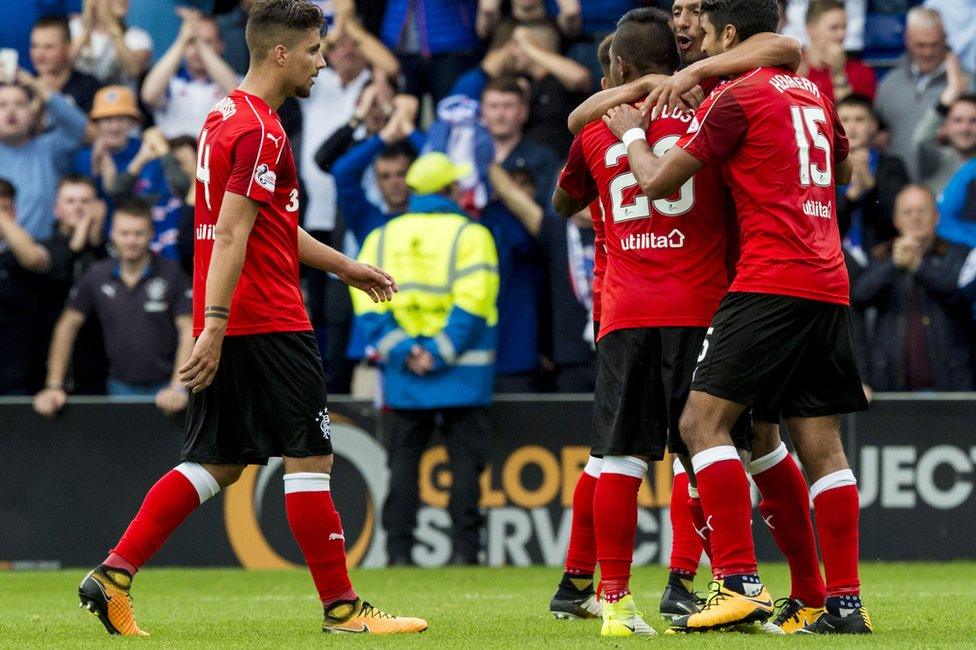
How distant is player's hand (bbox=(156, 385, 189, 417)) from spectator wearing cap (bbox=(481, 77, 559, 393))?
2143mm

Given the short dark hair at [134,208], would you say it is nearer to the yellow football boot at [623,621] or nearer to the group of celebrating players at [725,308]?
the group of celebrating players at [725,308]

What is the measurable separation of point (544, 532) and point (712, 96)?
5538mm

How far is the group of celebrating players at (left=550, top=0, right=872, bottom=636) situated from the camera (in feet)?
20.2

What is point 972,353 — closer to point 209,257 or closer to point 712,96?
point 712,96

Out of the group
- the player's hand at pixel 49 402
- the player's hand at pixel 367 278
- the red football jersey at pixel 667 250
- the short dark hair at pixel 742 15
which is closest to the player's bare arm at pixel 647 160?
the red football jersey at pixel 667 250

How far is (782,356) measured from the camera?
616 centimetres

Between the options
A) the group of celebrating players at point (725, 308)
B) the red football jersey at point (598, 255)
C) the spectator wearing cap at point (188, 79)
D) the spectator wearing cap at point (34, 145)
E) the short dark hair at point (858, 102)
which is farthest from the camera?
the spectator wearing cap at point (188, 79)

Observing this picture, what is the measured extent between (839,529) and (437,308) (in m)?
5.27

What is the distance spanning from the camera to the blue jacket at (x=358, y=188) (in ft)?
40.3

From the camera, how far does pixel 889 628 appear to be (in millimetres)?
6555

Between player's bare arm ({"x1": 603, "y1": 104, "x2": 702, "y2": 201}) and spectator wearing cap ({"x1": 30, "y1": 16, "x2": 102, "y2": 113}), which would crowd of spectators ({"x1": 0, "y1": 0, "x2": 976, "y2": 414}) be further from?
player's bare arm ({"x1": 603, "y1": 104, "x2": 702, "y2": 201})

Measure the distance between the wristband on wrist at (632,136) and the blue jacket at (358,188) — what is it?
5883 millimetres

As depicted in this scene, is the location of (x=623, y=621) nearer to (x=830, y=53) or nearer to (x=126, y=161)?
(x=830, y=53)

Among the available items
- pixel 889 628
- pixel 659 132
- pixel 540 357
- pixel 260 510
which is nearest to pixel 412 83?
pixel 540 357
